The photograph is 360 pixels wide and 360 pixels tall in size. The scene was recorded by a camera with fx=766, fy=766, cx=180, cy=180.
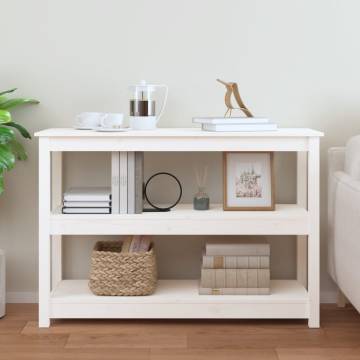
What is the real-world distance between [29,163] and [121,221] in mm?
633

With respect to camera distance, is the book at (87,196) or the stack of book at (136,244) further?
the stack of book at (136,244)

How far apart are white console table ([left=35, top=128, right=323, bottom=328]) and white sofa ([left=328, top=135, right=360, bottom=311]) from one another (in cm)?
10

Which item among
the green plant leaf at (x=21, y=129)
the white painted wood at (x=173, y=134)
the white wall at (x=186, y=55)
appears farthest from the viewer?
the white wall at (x=186, y=55)

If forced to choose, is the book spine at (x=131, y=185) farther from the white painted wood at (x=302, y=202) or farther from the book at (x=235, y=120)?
the white painted wood at (x=302, y=202)

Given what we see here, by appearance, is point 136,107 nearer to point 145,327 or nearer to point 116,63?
point 116,63

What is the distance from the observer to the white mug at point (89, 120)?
306 cm

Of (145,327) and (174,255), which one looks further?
(174,255)

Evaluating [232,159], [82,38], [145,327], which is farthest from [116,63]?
[145,327]

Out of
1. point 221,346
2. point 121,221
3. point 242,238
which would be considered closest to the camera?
point 221,346

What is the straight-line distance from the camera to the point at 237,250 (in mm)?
3094

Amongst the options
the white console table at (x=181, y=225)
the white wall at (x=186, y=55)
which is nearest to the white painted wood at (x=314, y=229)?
the white console table at (x=181, y=225)

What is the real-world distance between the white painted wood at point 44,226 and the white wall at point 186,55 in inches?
15.9

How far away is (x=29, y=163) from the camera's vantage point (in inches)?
132

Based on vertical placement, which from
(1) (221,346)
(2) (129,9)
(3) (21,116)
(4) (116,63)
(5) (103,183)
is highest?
(2) (129,9)
